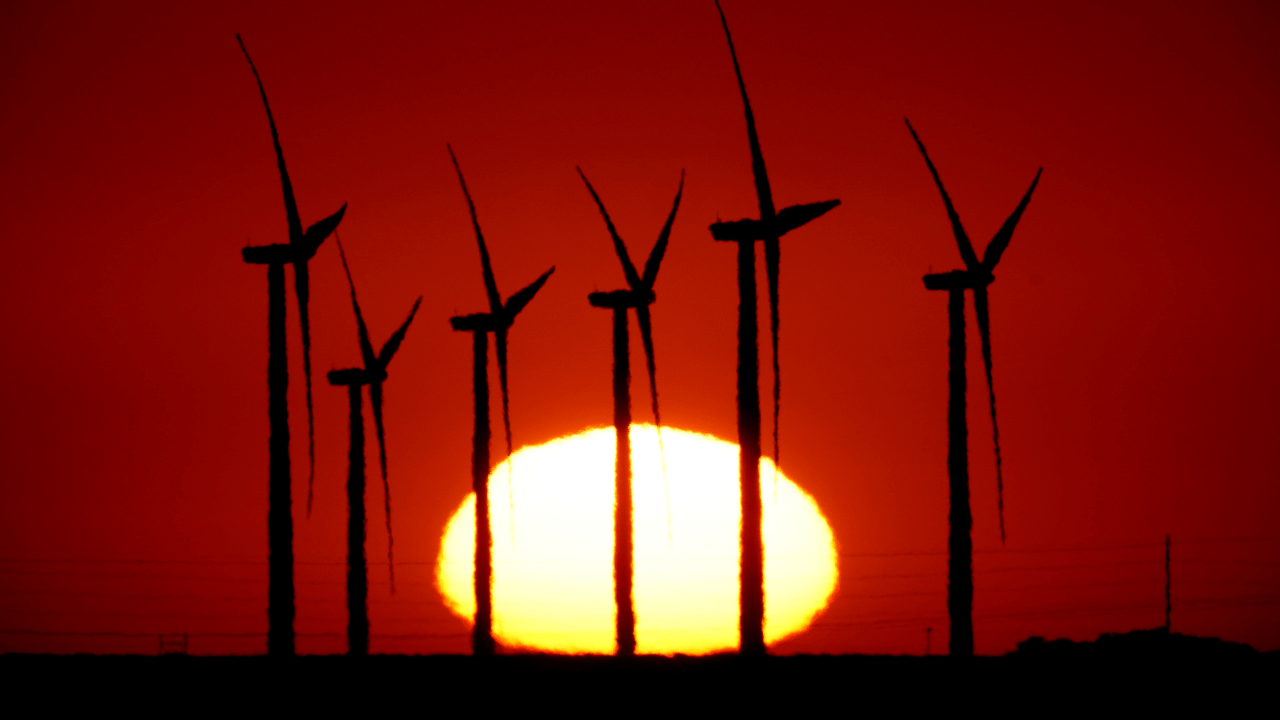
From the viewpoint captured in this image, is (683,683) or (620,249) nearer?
(683,683)

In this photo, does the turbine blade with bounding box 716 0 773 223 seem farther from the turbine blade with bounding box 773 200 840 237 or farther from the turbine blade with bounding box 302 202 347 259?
the turbine blade with bounding box 302 202 347 259

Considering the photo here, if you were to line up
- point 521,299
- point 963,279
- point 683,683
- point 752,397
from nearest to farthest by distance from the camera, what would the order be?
point 683,683
point 752,397
point 963,279
point 521,299

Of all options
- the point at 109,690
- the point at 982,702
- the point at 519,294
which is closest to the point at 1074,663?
the point at 982,702

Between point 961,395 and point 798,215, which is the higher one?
point 798,215

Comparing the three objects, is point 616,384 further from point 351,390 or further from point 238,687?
point 238,687

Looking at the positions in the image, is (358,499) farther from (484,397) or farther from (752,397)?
(752,397)

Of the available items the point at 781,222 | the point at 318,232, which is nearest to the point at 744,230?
the point at 781,222
